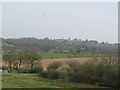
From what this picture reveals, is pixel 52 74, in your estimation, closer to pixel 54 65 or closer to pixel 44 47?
pixel 54 65

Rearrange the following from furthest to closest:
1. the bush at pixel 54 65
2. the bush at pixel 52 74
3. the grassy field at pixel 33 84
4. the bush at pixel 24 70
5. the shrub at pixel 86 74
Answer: the bush at pixel 24 70
the bush at pixel 54 65
the bush at pixel 52 74
the shrub at pixel 86 74
the grassy field at pixel 33 84

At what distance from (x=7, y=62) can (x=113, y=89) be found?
2287 centimetres

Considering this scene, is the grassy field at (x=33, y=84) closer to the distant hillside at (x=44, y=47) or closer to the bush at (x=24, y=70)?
the bush at (x=24, y=70)

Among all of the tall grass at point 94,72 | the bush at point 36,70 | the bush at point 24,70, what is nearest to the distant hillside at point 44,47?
the bush at point 24,70

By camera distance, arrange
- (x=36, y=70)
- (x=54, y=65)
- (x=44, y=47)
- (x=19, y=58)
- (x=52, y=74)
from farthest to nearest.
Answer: (x=44, y=47) → (x=19, y=58) → (x=36, y=70) → (x=54, y=65) → (x=52, y=74)

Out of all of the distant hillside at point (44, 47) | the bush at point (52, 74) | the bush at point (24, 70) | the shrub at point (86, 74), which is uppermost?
the distant hillside at point (44, 47)

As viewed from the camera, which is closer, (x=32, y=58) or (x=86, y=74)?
(x=86, y=74)

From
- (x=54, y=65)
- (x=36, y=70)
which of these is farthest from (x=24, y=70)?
(x=54, y=65)

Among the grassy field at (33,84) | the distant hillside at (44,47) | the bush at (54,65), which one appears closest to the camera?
the grassy field at (33,84)

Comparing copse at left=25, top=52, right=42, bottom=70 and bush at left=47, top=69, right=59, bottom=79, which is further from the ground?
copse at left=25, top=52, right=42, bottom=70

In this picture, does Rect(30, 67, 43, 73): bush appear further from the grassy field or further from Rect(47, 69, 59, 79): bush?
the grassy field

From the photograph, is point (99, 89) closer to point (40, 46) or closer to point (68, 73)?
point (68, 73)

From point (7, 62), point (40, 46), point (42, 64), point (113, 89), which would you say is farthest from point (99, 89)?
point (40, 46)

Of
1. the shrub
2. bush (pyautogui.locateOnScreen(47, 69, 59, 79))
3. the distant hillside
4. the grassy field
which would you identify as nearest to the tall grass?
the shrub
